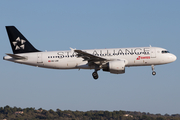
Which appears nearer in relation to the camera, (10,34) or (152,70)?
(152,70)

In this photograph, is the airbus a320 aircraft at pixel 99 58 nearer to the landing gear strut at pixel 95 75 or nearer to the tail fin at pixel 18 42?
the landing gear strut at pixel 95 75

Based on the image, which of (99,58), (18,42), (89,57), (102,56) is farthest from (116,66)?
(18,42)

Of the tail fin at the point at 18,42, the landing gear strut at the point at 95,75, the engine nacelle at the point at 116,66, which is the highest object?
the tail fin at the point at 18,42

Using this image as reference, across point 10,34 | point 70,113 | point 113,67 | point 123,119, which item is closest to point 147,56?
point 113,67

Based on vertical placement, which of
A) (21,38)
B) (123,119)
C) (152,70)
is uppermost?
(21,38)

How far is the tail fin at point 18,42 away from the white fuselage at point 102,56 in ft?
5.50

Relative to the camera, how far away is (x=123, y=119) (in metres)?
80.4

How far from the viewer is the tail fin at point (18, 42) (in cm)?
5529

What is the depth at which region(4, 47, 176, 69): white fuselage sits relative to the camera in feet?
167

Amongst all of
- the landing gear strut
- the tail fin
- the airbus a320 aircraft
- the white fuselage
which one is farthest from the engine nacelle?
the tail fin

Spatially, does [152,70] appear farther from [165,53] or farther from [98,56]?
[98,56]

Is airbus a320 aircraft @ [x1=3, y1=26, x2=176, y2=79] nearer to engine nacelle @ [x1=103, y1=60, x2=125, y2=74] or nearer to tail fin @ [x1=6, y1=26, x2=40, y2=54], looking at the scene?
engine nacelle @ [x1=103, y1=60, x2=125, y2=74]

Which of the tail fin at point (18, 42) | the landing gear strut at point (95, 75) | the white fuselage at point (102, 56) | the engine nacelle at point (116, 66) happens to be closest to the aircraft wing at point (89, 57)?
the white fuselage at point (102, 56)

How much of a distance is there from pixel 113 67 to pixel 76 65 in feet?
21.1
